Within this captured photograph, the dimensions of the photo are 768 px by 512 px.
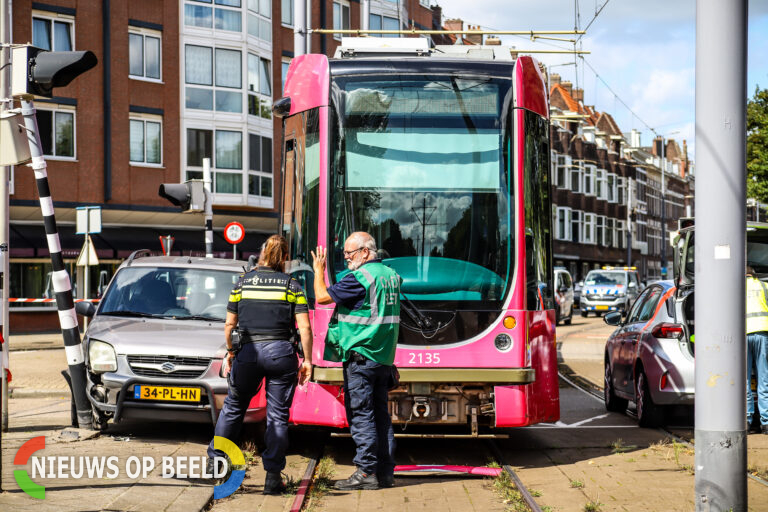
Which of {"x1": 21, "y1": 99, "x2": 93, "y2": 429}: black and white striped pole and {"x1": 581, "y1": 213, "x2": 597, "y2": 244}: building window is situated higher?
{"x1": 581, "y1": 213, "x2": 597, "y2": 244}: building window

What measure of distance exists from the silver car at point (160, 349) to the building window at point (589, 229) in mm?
62795

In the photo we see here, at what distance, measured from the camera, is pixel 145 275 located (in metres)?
11.7

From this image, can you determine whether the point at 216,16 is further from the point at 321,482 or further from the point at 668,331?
the point at 321,482

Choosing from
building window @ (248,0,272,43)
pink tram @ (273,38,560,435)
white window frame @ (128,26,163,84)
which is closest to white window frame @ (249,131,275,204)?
building window @ (248,0,272,43)

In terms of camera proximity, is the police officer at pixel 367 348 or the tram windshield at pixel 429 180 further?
the tram windshield at pixel 429 180

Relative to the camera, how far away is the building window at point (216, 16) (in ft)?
118

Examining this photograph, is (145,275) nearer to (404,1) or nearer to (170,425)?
(170,425)

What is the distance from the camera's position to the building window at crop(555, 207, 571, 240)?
2692 inches

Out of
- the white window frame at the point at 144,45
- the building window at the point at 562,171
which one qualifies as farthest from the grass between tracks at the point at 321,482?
the building window at the point at 562,171

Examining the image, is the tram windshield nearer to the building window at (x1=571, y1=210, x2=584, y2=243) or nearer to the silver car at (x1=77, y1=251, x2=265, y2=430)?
the silver car at (x1=77, y1=251, x2=265, y2=430)

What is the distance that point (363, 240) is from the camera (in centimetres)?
798

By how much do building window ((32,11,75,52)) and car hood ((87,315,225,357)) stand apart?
2337 cm

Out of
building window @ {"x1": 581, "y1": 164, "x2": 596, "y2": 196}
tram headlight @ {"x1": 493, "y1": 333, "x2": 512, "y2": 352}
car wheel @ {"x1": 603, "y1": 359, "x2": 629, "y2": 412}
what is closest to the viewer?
tram headlight @ {"x1": 493, "y1": 333, "x2": 512, "y2": 352}

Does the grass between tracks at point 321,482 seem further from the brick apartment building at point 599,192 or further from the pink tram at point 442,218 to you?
the brick apartment building at point 599,192
